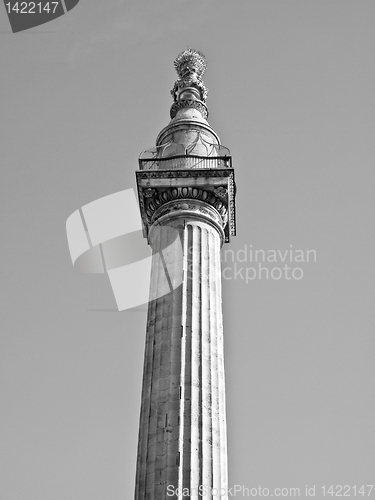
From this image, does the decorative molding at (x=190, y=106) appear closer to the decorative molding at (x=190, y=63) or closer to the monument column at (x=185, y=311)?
the monument column at (x=185, y=311)

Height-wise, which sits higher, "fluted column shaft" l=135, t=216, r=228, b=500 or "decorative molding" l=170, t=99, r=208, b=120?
"decorative molding" l=170, t=99, r=208, b=120

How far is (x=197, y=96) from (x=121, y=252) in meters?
8.01

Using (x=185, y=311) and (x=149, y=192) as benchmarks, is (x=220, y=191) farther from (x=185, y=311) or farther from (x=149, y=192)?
(x=185, y=311)

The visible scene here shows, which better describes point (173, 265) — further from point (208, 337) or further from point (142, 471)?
point (142, 471)

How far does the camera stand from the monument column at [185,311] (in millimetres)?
15055

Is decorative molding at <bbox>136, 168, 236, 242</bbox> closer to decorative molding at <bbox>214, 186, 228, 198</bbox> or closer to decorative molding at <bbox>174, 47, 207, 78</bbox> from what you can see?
decorative molding at <bbox>214, 186, 228, 198</bbox>

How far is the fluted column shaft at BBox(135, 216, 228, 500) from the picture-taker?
48.9ft

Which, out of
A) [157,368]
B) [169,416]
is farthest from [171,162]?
[169,416]

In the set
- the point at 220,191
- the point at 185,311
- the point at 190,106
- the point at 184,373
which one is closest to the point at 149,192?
the point at 220,191

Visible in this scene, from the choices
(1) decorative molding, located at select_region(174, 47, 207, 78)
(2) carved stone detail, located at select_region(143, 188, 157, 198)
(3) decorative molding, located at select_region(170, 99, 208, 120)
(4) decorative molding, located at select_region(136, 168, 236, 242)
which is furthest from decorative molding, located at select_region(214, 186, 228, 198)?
Answer: (1) decorative molding, located at select_region(174, 47, 207, 78)

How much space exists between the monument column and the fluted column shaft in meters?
0.03

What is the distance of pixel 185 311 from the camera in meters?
17.9

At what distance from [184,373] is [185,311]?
2.06 meters

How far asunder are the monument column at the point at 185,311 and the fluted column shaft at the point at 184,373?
1.0 inches
